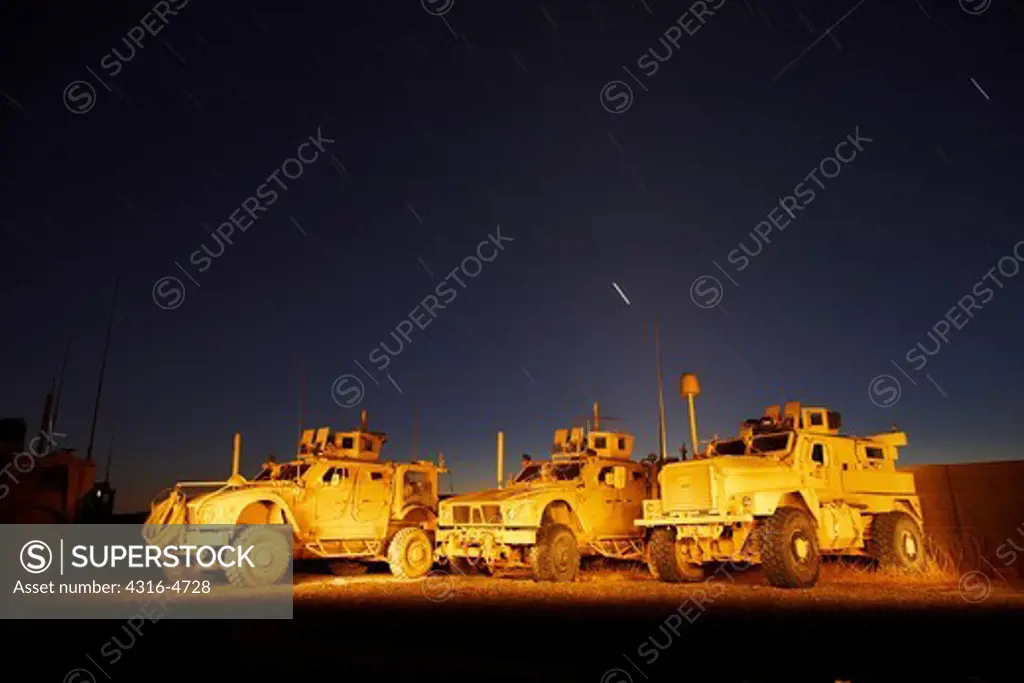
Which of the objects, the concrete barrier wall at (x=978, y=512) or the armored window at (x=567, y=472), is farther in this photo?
the armored window at (x=567, y=472)

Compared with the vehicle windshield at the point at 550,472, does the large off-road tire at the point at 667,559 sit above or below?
below

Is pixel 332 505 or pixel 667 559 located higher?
pixel 332 505

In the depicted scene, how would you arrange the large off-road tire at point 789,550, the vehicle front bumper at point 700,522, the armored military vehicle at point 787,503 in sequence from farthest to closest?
1. the vehicle front bumper at point 700,522
2. the armored military vehicle at point 787,503
3. the large off-road tire at point 789,550

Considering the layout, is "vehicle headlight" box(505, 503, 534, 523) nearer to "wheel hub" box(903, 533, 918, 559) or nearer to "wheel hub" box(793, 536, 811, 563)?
"wheel hub" box(793, 536, 811, 563)

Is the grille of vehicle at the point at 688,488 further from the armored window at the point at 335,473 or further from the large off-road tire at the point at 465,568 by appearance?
the armored window at the point at 335,473

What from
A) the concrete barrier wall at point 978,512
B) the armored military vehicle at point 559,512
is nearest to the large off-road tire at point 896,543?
the concrete barrier wall at point 978,512

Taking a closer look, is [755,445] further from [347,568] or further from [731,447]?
[347,568]

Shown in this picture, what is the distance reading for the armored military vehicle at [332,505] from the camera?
536 inches

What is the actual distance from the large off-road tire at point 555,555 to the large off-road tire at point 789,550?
348 centimetres

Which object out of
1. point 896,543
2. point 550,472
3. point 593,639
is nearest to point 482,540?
point 550,472

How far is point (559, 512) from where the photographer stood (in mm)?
14289

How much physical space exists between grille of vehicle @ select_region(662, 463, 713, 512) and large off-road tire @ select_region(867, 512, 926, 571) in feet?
11.2

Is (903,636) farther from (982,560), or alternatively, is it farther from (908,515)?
(982,560)

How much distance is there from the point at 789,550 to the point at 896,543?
3.02 meters
